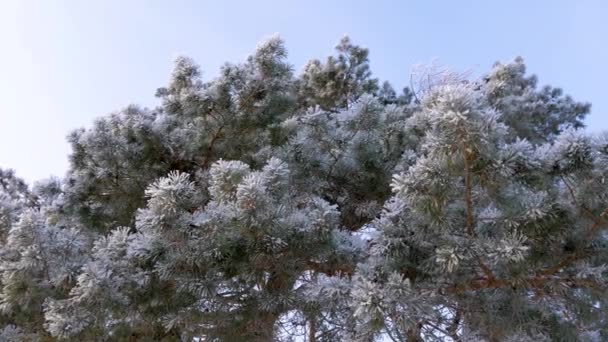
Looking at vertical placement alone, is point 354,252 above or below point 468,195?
above

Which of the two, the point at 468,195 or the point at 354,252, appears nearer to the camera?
the point at 468,195

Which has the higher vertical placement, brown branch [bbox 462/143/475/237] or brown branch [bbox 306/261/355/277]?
brown branch [bbox 306/261/355/277]

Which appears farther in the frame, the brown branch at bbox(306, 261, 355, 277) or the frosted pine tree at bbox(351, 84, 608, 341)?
the brown branch at bbox(306, 261, 355, 277)

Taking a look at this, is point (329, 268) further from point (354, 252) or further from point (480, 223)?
point (480, 223)

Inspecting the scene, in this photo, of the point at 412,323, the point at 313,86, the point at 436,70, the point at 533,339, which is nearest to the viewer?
the point at 412,323

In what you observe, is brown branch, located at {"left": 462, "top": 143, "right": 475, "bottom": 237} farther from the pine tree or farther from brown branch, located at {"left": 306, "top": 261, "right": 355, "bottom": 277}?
brown branch, located at {"left": 306, "top": 261, "right": 355, "bottom": 277}

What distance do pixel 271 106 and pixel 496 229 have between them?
2.11 metres

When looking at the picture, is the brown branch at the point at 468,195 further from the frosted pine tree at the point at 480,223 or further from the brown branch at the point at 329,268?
the brown branch at the point at 329,268

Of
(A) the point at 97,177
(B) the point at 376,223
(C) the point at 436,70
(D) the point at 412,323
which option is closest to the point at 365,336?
(D) the point at 412,323

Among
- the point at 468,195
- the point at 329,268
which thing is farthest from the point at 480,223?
the point at 329,268

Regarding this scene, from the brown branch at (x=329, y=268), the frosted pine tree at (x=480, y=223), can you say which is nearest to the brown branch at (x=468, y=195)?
the frosted pine tree at (x=480, y=223)

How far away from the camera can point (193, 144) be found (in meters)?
3.76

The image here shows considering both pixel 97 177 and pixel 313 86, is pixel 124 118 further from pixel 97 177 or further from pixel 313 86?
pixel 313 86

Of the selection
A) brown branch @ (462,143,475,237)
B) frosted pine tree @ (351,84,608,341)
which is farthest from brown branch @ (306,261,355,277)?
brown branch @ (462,143,475,237)
